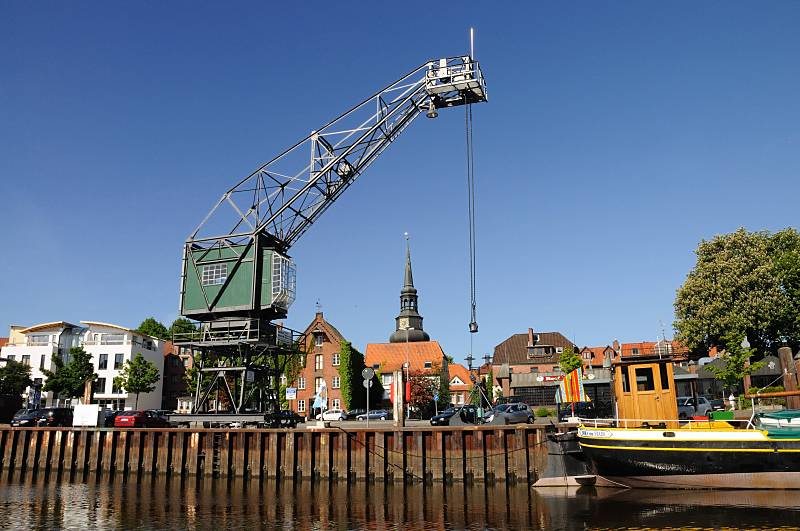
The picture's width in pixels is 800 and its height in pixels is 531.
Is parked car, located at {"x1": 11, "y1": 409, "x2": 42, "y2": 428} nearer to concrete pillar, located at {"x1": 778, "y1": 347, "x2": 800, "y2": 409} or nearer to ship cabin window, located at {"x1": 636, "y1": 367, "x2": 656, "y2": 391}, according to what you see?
ship cabin window, located at {"x1": 636, "y1": 367, "x2": 656, "y2": 391}

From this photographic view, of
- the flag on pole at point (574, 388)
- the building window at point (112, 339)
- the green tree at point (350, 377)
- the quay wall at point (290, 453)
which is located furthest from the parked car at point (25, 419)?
the building window at point (112, 339)

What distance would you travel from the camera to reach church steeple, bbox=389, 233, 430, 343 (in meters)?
111

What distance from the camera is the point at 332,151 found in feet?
124

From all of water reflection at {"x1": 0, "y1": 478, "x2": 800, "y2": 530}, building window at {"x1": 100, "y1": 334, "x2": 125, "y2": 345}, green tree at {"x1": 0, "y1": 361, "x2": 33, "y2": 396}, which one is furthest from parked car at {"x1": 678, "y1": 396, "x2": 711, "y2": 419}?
building window at {"x1": 100, "y1": 334, "x2": 125, "y2": 345}

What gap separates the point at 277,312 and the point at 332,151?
10490 mm

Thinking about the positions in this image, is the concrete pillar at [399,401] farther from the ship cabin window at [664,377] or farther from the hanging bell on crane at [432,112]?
the hanging bell on crane at [432,112]

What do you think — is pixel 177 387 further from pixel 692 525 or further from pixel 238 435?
pixel 692 525

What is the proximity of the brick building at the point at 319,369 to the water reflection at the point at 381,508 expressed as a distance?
45338mm

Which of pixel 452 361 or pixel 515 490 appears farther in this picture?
pixel 452 361

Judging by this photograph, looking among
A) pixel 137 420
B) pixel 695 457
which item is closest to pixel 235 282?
pixel 137 420

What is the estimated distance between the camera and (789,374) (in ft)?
105

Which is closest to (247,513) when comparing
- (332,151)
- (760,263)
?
(332,151)

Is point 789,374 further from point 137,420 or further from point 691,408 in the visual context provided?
point 137,420

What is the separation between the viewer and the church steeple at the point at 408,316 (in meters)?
111
